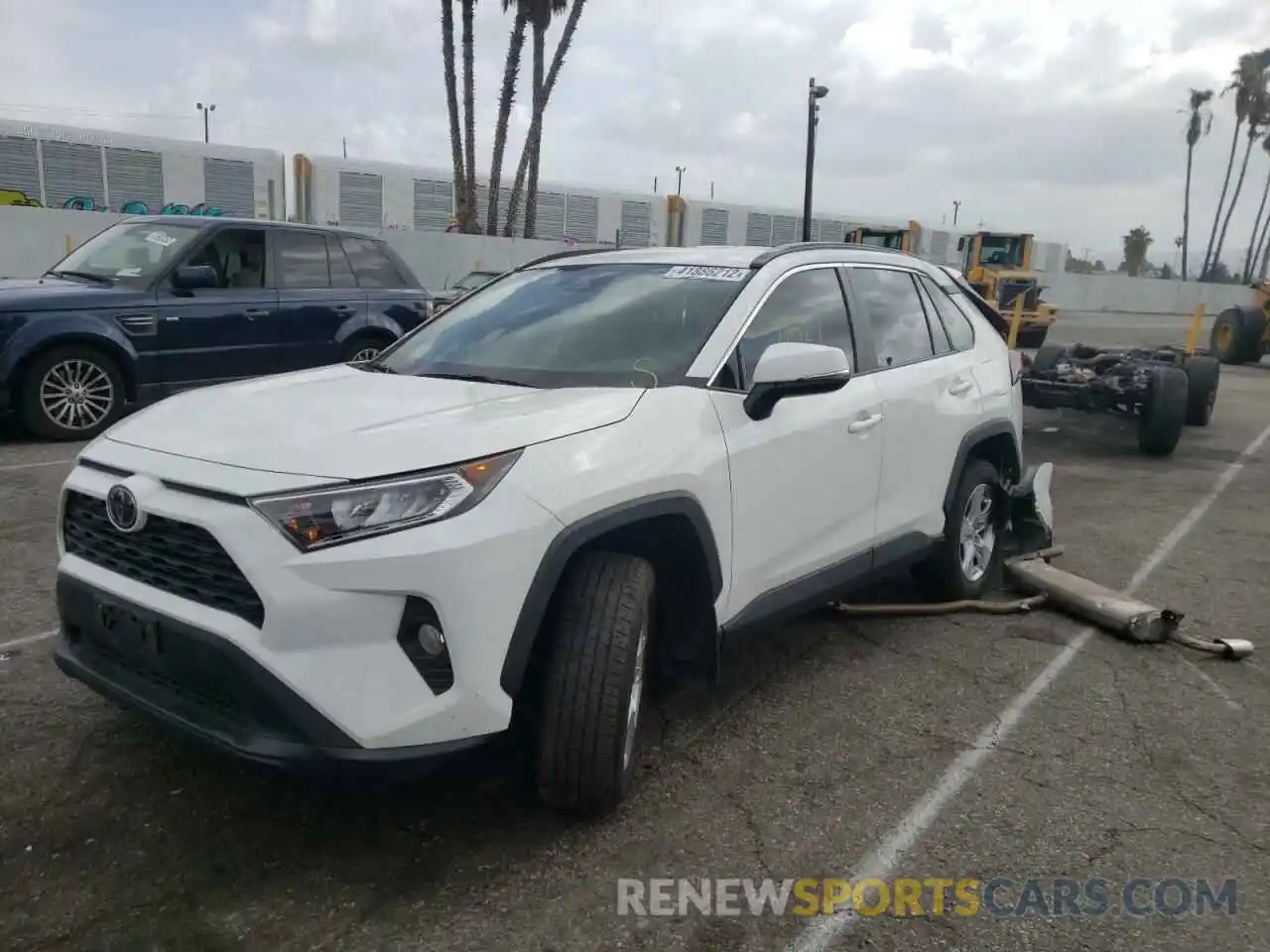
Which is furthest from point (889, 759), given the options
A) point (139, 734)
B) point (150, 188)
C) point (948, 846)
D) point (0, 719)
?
point (150, 188)

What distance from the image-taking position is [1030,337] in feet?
74.8

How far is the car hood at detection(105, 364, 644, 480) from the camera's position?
2.49 meters

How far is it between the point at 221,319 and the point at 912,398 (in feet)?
20.3

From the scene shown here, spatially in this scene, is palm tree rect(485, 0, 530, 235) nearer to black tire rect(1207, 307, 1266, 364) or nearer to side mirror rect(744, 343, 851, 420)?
black tire rect(1207, 307, 1266, 364)

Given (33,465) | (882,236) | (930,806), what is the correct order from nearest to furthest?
(930,806) < (33,465) < (882,236)

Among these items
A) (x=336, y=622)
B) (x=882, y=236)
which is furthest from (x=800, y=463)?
(x=882, y=236)

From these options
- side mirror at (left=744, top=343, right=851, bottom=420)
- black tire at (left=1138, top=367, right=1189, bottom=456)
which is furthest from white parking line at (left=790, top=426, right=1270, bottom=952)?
black tire at (left=1138, top=367, right=1189, bottom=456)

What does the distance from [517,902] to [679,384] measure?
1.56 meters

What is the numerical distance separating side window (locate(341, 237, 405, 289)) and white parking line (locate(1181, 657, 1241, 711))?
23.9ft

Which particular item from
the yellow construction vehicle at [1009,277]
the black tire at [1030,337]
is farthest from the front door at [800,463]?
the black tire at [1030,337]

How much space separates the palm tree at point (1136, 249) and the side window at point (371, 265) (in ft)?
280

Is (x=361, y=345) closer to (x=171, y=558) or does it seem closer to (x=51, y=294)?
(x=51, y=294)

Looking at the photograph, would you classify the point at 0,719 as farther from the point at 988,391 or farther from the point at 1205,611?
the point at 1205,611

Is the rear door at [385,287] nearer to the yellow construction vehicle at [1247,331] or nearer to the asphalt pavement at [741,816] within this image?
the asphalt pavement at [741,816]
